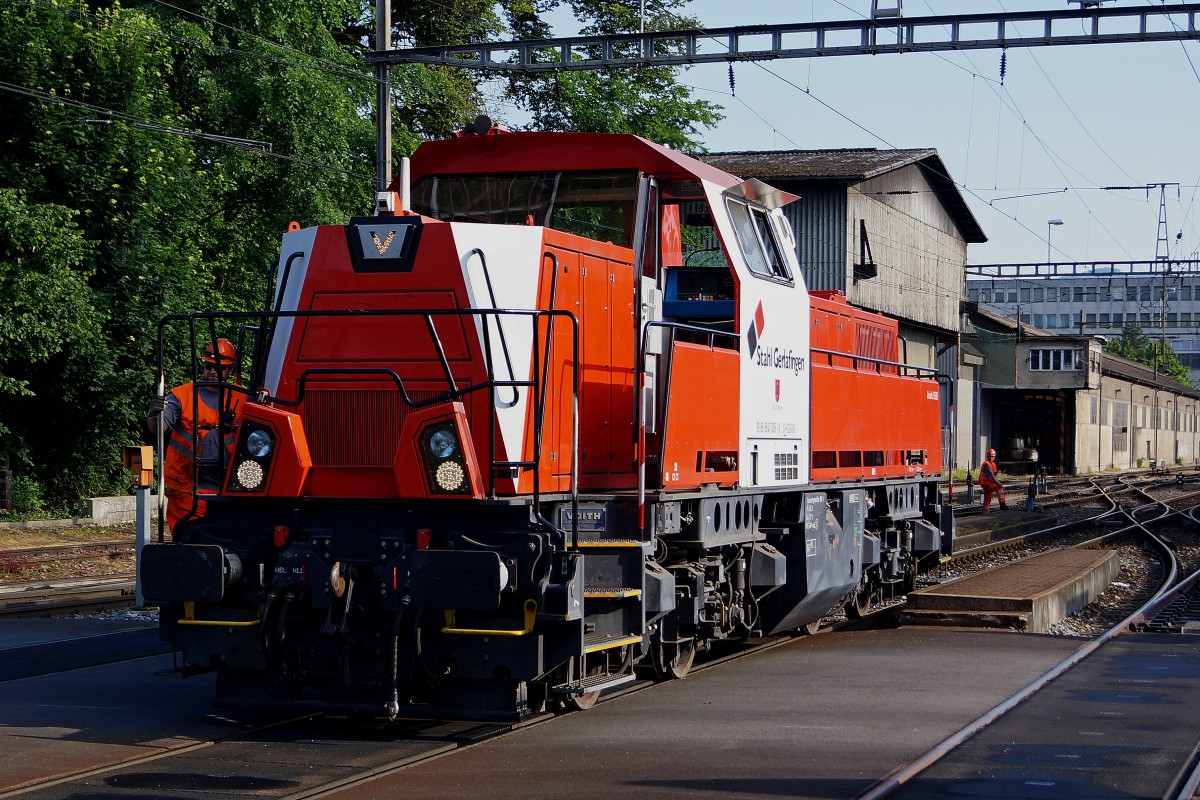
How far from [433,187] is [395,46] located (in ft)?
91.0

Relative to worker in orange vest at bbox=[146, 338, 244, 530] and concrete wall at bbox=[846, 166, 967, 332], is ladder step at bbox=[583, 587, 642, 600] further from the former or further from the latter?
concrete wall at bbox=[846, 166, 967, 332]

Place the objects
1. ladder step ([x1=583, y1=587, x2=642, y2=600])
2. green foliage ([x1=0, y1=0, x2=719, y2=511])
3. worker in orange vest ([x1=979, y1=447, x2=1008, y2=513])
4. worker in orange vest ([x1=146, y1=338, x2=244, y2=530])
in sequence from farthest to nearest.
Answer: worker in orange vest ([x1=979, y1=447, x2=1008, y2=513]), green foliage ([x1=0, y1=0, x2=719, y2=511]), worker in orange vest ([x1=146, y1=338, x2=244, y2=530]), ladder step ([x1=583, y1=587, x2=642, y2=600])

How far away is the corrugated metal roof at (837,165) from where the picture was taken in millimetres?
37375

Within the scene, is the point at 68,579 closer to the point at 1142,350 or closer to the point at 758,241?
the point at 758,241

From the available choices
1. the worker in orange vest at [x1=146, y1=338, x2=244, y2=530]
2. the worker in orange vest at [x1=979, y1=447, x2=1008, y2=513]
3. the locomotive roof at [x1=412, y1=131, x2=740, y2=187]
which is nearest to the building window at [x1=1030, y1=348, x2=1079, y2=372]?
the worker in orange vest at [x1=979, y1=447, x2=1008, y2=513]

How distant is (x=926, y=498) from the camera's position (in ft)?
50.2

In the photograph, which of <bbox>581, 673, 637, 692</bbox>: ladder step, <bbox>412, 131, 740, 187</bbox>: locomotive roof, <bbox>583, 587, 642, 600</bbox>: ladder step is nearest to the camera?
<bbox>583, 587, 642, 600</bbox>: ladder step

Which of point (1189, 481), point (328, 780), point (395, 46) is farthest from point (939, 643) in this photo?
point (1189, 481)

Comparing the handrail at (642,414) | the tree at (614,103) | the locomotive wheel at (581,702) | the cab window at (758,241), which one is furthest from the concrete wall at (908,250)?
the locomotive wheel at (581,702)

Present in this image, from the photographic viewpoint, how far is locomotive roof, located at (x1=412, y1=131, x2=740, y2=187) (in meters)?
8.87

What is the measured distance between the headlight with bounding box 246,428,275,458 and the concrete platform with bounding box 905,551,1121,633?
736 cm

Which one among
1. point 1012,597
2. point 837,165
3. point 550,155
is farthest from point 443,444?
point 837,165

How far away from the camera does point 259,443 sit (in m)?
7.85

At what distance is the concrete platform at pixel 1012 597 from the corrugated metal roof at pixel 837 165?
68.7 feet
